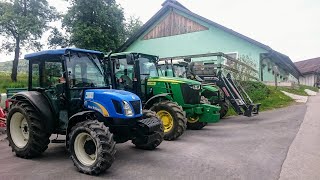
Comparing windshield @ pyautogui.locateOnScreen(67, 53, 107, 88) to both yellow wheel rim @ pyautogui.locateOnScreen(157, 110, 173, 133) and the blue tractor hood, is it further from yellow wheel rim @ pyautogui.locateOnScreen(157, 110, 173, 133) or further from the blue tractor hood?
yellow wheel rim @ pyautogui.locateOnScreen(157, 110, 173, 133)

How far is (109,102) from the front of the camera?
5.76m

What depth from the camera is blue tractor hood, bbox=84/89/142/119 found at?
5746mm

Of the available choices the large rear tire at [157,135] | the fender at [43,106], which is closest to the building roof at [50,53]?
the fender at [43,106]

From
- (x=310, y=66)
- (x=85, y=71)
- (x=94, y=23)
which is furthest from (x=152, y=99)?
(x=310, y=66)

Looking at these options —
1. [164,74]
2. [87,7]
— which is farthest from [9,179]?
[87,7]

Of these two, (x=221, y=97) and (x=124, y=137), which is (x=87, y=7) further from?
(x=124, y=137)

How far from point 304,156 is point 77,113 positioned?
4720 millimetres

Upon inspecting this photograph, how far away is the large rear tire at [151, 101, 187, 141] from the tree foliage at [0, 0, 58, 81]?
718 inches

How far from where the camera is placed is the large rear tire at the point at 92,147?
522 cm

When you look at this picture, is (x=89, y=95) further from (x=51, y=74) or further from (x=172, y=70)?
(x=172, y=70)

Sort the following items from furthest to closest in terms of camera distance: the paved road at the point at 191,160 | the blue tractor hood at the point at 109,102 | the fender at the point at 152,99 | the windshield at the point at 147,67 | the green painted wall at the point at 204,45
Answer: the green painted wall at the point at 204,45, the windshield at the point at 147,67, the fender at the point at 152,99, the blue tractor hood at the point at 109,102, the paved road at the point at 191,160

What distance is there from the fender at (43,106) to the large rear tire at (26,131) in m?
0.11

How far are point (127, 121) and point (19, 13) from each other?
21965 mm

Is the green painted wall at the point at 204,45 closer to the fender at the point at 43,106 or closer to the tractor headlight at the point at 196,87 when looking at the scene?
the tractor headlight at the point at 196,87
